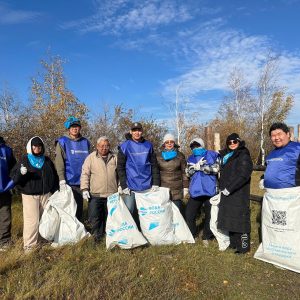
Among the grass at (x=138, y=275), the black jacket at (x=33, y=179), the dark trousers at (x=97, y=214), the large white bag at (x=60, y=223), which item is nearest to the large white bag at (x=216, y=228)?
the grass at (x=138, y=275)

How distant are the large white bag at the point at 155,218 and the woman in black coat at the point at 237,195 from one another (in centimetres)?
78

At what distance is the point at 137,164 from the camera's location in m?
5.35

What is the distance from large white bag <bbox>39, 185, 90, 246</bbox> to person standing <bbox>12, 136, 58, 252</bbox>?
0.14 m

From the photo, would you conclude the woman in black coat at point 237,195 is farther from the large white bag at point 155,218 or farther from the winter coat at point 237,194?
the large white bag at point 155,218

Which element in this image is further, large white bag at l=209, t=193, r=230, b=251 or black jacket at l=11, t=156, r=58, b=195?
large white bag at l=209, t=193, r=230, b=251

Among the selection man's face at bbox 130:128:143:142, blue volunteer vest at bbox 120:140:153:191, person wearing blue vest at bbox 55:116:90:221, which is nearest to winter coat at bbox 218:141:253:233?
blue volunteer vest at bbox 120:140:153:191

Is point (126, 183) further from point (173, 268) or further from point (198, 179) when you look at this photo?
point (173, 268)

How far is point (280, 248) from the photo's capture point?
15.3 feet

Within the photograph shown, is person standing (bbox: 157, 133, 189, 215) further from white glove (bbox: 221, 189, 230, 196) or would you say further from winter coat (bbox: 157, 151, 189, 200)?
white glove (bbox: 221, 189, 230, 196)

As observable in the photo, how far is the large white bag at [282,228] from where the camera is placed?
4488mm

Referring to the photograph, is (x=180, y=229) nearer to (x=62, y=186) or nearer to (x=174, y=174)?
(x=174, y=174)

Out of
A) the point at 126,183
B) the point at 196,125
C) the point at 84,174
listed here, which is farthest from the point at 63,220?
the point at 196,125

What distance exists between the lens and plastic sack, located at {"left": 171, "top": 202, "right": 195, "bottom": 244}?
217 inches

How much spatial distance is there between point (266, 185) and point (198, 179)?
3.55 ft
